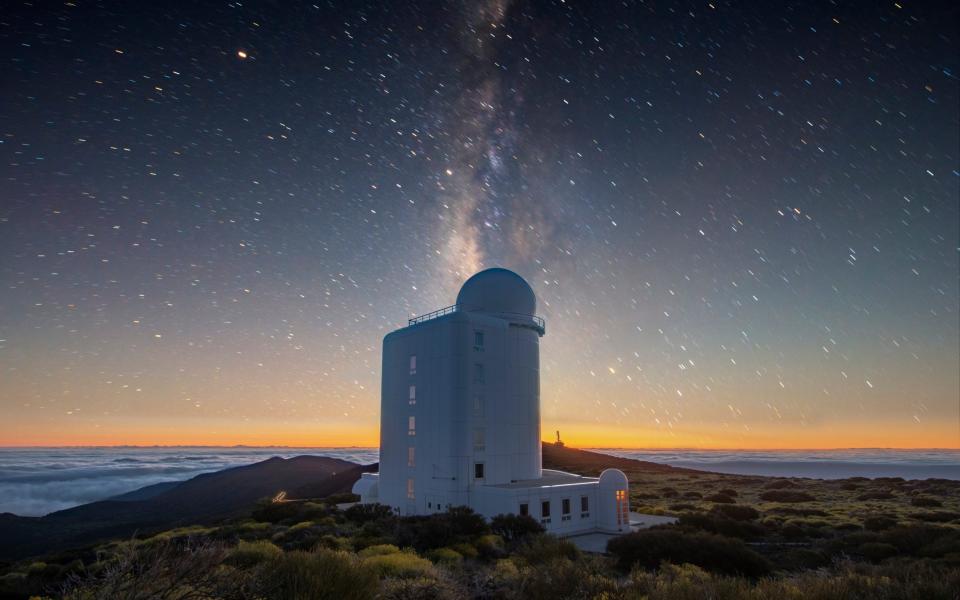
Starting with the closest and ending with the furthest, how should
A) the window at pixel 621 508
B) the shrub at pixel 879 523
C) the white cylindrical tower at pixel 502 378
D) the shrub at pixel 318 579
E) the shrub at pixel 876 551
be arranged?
the shrub at pixel 318 579
the shrub at pixel 876 551
the shrub at pixel 879 523
the window at pixel 621 508
the white cylindrical tower at pixel 502 378

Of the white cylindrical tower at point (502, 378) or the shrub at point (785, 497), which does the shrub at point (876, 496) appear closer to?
the shrub at point (785, 497)

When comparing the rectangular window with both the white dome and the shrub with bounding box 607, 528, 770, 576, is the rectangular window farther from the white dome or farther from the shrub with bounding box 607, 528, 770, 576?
the white dome

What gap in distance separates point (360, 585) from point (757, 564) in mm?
12618

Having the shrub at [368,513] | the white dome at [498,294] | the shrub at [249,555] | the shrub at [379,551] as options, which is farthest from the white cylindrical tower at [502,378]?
the shrub at [249,555]

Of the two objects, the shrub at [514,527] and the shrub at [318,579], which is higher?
the shrub at [318,579]

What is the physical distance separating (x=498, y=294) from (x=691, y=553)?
16556mm

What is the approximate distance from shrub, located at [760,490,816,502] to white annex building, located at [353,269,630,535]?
20.8 m

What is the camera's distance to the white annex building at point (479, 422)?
24.2 meters

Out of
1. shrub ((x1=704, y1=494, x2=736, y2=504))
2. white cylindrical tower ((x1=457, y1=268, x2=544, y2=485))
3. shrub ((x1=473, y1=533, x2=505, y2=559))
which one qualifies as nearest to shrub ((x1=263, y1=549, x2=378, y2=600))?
shrub ((x1=473, y1=533, x2=505, y2=559))

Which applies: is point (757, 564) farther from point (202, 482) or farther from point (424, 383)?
point (202, 482)

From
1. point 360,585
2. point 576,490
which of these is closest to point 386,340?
point 576,490

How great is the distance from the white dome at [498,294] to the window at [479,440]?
6795mm

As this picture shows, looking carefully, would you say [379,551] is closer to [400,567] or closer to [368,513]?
[400,567]

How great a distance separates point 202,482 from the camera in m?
84.1
